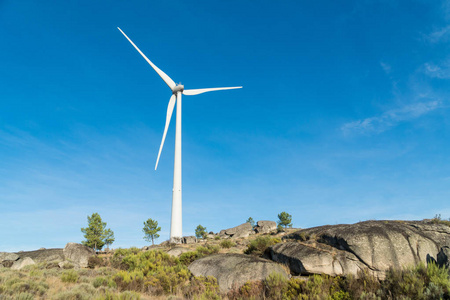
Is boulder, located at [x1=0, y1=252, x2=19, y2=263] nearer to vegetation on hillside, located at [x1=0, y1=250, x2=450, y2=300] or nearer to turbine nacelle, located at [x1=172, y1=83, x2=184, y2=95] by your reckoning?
vegetation on hillside, located at [x1=0, y1=250, x2=450, y2=300]

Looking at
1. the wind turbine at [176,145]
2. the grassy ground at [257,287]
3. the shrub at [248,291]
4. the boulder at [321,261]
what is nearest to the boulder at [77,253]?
the grassy ground at [257,287]

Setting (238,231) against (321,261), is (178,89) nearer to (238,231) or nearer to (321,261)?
(238,231)

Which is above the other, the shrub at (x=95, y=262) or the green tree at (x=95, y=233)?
the green tree at (x=95, y=233)

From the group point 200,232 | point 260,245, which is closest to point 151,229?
point 200,232

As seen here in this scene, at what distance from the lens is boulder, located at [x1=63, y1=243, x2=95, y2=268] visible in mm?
34438

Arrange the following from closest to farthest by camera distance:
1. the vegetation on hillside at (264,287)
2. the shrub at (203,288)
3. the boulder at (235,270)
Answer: the vegetation on hillside at (264,287) → the shrub at (203,288) → the boulder at (235,270)

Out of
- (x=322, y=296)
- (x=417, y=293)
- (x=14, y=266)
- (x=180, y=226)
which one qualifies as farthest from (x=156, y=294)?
(x=180, y=226)

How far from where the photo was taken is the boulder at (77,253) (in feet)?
113

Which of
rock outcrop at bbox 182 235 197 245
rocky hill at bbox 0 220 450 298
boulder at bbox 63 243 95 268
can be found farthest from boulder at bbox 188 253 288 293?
Result: rock outcrop at bbox 182 235 197 245

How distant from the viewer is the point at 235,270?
17344mm

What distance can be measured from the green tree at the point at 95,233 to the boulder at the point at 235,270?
172 ft

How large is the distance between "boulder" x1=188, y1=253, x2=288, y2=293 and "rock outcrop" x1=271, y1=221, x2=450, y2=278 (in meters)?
1.72

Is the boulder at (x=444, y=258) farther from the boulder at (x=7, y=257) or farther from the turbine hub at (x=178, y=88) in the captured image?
the turbine hub at (x=178, y=88)

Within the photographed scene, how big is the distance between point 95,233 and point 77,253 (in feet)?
106
